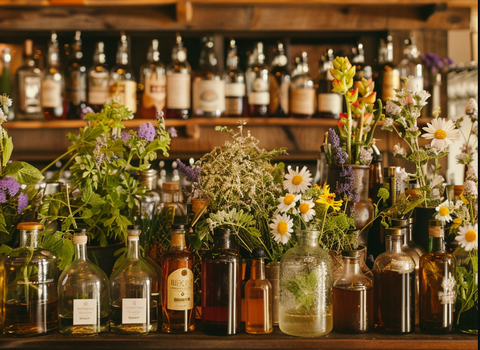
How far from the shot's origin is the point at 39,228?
33.3 inches

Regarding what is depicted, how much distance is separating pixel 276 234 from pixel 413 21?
1.57 meters

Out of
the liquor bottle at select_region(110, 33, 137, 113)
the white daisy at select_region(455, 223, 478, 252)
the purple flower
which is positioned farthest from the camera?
the liquor bottle at select_region(110, 33, 137, 113)

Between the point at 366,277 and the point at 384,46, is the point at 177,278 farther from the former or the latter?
the point at 384,46

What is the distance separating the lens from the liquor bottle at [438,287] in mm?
839

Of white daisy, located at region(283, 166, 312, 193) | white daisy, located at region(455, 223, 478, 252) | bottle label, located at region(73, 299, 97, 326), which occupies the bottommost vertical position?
bottle label, located at region(73, 299, 97, 326)

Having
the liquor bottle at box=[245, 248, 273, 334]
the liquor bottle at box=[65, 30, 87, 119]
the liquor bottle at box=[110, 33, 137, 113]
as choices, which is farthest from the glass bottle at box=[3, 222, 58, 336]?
the liquor bottle at box=[65, 30, 87, 119]

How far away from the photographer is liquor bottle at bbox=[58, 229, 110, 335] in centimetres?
83

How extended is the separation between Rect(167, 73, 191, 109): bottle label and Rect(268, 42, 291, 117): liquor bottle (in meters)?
0.35

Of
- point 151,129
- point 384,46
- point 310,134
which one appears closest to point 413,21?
point 384,46

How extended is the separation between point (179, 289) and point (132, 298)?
8 centimetres

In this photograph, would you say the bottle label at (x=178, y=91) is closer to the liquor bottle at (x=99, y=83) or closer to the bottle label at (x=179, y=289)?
the liquor bottle at (x=99, y=83)

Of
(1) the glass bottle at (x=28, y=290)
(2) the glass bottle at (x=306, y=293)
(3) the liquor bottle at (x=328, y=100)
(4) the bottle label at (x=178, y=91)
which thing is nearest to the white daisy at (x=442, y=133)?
(2) the glass bottle at (x=306, y=293)

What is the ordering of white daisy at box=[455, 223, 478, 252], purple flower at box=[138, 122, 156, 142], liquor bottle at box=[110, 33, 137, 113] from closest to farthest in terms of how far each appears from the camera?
1. white daisy at box=[455, 223, 478, 252]
2. purple flower at box=[138, 122, 156, 142]
3. liquor bottle at box=[110, 33, 137, 113]

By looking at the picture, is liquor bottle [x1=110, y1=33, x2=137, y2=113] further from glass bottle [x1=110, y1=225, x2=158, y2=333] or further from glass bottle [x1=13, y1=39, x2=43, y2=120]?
glass bottle [x1=110, y1=225, x2=158, y2=333]
